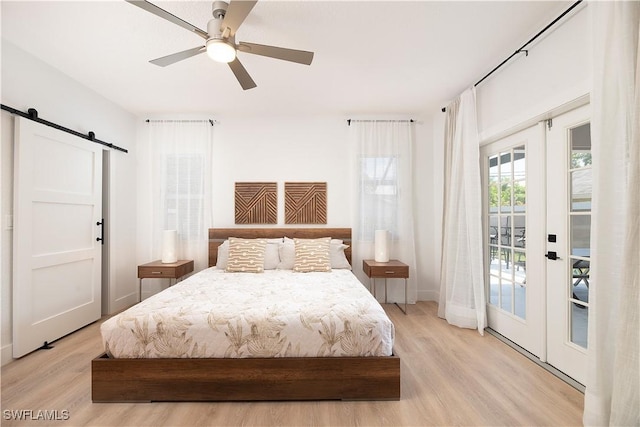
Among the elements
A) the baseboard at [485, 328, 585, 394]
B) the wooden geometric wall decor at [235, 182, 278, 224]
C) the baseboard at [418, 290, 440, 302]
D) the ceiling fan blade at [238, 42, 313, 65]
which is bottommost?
the baseboard at [485, 328, 585, 394]

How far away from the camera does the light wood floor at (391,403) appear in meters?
1.76

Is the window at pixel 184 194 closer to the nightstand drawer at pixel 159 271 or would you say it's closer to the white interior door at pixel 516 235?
the nightstand drawer at pixel 159 271

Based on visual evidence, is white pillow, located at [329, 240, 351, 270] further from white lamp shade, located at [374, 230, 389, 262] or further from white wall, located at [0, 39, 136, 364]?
white wall, located at [0, 39, 136, 364]

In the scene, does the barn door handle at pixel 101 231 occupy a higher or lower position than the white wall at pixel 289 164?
lower

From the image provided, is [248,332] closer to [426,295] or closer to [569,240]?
[569,240]

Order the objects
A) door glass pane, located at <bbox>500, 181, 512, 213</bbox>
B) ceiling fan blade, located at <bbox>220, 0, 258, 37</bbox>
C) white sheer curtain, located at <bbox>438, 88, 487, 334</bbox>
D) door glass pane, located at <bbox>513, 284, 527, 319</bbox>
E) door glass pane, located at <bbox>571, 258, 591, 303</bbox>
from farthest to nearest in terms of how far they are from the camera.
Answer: white sheer curtain, located at <bbox>438, 88, 487, 334</bbox>
door glass pane, located at <bbox>500, 181, 512, 213</bbox>
door glass pane, located at <bbox>513, 284, 527, 319</bbox>
door glass pane, located at <bbox>571, 258, 591, 303</bbox>
ceiling fan blade, located at <bbox>220, 0, 258, 37</bbox>

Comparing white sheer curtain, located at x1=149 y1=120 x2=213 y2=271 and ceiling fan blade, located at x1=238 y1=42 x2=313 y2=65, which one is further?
white sheer curtain, located at x1=149 y1=120 x2=213 y2=271

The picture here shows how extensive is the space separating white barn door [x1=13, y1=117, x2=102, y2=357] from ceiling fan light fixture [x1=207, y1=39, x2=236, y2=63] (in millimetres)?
1911

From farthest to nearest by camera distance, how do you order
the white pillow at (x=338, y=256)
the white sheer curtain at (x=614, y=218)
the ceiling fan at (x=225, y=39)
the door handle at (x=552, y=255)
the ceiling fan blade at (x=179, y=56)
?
the white pillow at (x=338, y=256), the door handle at (x=552, y=255), the ceiling fan blade at (x=179, y=56), the ceiling fan at (x=225, y=39), the white sheer curtain at (x=614, y=218)

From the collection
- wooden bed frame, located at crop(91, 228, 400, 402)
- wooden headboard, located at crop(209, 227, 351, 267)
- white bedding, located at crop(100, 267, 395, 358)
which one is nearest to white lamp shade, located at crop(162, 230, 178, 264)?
wooden headboard, located at crop(209, 227, 351, 267)

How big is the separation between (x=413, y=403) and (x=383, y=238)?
2.20 m

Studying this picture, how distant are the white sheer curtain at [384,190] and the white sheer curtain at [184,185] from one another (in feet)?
6.76

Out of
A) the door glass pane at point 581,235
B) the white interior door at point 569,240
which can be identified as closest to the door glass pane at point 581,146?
the white interior door at point 569,240

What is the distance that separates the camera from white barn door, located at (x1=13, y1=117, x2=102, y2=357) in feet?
8.39
